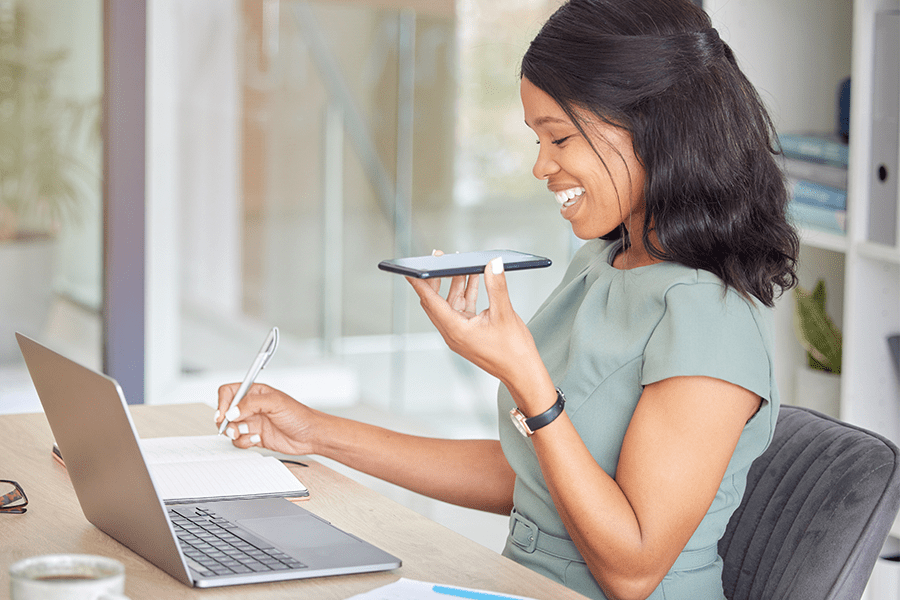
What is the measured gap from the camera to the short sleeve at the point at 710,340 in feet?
3.24

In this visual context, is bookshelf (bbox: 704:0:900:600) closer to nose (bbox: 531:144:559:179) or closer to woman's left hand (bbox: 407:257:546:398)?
nose (bbox: 531:144:559:179)

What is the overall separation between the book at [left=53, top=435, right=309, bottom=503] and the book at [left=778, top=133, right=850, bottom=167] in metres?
1.05

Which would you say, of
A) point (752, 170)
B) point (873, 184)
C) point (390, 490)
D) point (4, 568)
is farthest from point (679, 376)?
point (390, 490)

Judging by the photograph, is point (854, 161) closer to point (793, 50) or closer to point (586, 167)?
point (793, 50)

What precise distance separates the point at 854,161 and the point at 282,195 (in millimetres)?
1841

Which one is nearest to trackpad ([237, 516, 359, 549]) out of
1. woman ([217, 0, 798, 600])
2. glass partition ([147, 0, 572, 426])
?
woman ([217, 0, 798, 600])

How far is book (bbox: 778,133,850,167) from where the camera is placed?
174 cm

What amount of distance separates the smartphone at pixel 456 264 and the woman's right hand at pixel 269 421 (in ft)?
1.04

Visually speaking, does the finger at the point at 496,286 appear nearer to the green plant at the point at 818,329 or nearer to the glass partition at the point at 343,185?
→ the green plant at the point at 818,329

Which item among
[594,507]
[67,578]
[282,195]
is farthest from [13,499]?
[282,195]

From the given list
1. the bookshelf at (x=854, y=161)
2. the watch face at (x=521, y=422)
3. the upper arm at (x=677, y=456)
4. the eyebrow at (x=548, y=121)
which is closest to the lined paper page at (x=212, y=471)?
the watch face at (x=521, y=422)

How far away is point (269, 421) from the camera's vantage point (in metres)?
1.25

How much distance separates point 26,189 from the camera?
230 centimetres

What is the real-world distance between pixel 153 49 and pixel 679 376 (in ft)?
5.87
